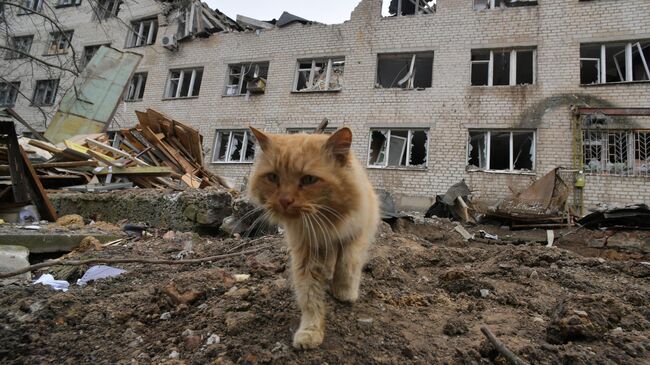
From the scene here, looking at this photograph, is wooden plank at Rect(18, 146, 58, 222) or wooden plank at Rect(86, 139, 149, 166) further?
wooden plank at Rect(86, 139, 149, 166)

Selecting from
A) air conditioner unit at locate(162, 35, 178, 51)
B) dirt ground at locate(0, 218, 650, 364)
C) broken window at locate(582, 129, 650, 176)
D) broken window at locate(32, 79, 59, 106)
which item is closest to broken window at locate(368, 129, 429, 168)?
broken window at locate(582, 129, 650, 176)

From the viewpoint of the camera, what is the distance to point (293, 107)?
13797 millimetres

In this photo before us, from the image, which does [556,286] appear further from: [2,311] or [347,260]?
[2,311]

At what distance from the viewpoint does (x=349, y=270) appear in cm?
225

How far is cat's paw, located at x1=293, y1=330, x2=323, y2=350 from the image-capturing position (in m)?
1.77

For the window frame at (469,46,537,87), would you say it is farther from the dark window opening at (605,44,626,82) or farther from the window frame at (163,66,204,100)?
the window frame at (163,66,204,100)

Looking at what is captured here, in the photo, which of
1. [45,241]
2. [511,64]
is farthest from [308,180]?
[511,64]

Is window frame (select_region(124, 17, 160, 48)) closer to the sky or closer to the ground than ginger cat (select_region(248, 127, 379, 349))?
closer to the sky

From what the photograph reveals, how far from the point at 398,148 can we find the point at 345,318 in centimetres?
1074

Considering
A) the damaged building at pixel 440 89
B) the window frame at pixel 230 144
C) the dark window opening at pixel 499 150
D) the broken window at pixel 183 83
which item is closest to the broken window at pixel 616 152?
the damaged building at pixel 440 89

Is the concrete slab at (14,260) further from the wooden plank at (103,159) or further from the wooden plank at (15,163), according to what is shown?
the wooden plank at (103,159)

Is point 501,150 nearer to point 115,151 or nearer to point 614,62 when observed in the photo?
point 614,62

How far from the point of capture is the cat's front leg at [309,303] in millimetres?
1785

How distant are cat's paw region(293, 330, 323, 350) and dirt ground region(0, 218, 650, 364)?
0.03 meters
